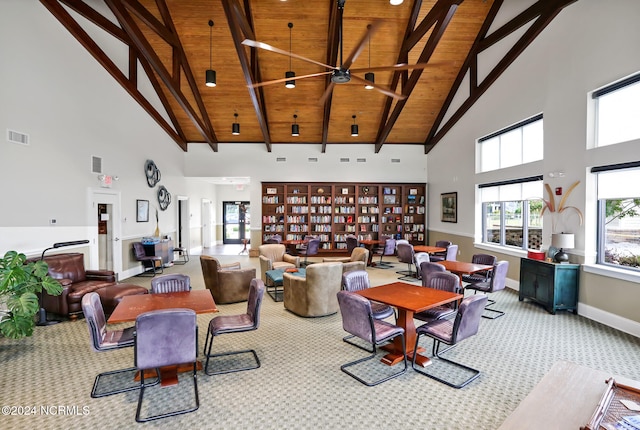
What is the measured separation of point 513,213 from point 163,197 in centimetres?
912

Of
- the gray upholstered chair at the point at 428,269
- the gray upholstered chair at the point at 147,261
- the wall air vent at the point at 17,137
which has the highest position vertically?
the wall air vent at the point at 17,137

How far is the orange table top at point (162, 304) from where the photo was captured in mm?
3105

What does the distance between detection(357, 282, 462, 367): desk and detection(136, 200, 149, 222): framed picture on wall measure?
22.2ft

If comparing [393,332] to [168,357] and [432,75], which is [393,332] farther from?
[432,75]

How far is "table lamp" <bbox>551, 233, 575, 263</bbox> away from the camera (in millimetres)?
5188

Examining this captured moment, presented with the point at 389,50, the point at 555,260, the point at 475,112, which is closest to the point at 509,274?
the point at 555,260

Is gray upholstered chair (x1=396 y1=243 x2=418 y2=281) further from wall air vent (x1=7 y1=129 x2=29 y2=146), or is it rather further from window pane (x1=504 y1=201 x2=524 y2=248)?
wall air vent (x1=7 y1=129 x2=29 y2=146)

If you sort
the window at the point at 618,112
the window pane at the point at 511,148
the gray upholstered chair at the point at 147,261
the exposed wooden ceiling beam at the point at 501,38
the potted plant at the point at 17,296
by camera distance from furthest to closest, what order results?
the gray upholstered chair at the point at 147,261, the window pane at the point at 511,148, the exposed wooden ceiling beam at the point at 501,38, the window at the point at 618,112, the potted plant at the point at 17,296

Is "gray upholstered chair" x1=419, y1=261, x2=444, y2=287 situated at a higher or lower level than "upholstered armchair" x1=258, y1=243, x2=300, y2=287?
higher

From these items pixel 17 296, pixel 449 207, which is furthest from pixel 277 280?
pixel 449 207

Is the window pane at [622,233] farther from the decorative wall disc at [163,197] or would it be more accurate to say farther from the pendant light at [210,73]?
the decorative wall disc at [163,197]

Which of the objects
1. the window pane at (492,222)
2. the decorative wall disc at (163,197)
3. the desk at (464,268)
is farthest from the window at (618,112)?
the decorative wall disc at (163,197)

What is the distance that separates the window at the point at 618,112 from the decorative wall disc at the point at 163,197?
9817mm

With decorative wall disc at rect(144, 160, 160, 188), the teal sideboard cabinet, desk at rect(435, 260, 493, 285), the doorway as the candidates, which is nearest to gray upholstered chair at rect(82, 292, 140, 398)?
desk at rect(435, 260, 493, 285)
